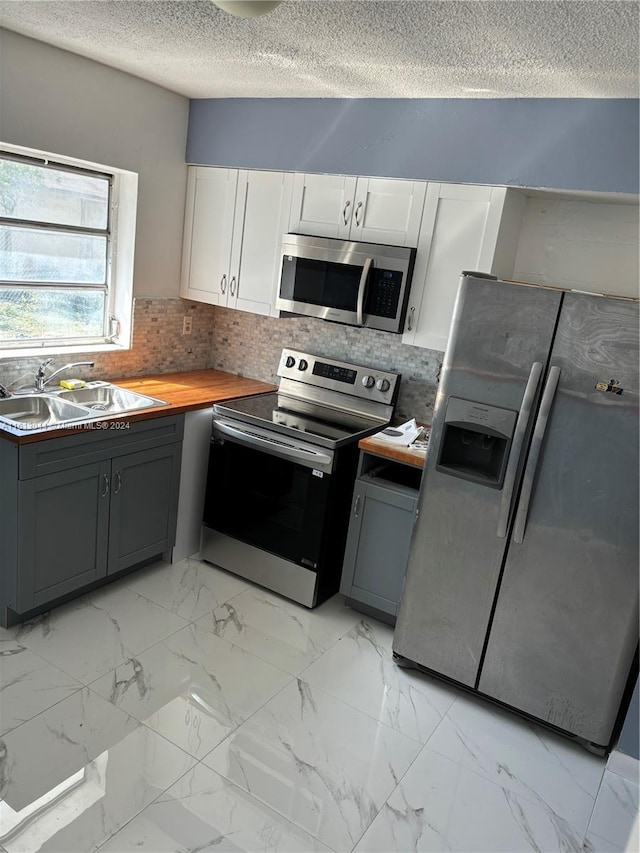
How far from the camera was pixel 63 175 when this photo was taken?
3.17 m

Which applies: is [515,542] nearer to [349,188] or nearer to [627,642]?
[627,642]

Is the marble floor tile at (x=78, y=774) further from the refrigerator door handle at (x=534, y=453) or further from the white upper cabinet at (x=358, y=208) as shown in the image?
the white upper cabinet at (x=358, y=208)

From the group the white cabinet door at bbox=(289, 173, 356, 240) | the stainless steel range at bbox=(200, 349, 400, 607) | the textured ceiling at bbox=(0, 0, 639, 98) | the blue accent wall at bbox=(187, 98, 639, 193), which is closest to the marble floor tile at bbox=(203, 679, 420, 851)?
the stainless steel range at bbox=(200, 349, 400, 607)

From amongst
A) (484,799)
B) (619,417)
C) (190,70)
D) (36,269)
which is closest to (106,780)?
(484,799)

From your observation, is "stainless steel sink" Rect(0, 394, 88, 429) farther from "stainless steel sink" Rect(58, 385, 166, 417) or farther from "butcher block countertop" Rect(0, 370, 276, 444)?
"butcher block countertop" Rect(0, 370, 276, 444)

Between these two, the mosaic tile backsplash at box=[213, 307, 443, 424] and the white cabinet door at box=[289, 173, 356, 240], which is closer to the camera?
the white cabinet door at box=[289, 173, 356, 240]

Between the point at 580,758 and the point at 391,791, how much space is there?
800 millimetres

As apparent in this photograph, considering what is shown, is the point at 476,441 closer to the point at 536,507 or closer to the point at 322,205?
Result: the point at 536,507

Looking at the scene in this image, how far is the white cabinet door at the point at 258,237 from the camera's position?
335 centimetres

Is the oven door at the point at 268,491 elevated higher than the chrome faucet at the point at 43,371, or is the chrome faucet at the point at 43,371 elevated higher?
the chrome faucet at the point at 43,371

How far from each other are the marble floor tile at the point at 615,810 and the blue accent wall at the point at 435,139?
87.3 inches

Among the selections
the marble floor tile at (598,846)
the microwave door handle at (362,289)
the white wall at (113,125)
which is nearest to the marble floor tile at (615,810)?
the marble floor tile at (598,846)

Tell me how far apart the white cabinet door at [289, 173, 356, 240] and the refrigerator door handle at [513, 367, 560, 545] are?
1372 millimetres

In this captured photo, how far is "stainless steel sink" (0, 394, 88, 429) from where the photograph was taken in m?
2.99
